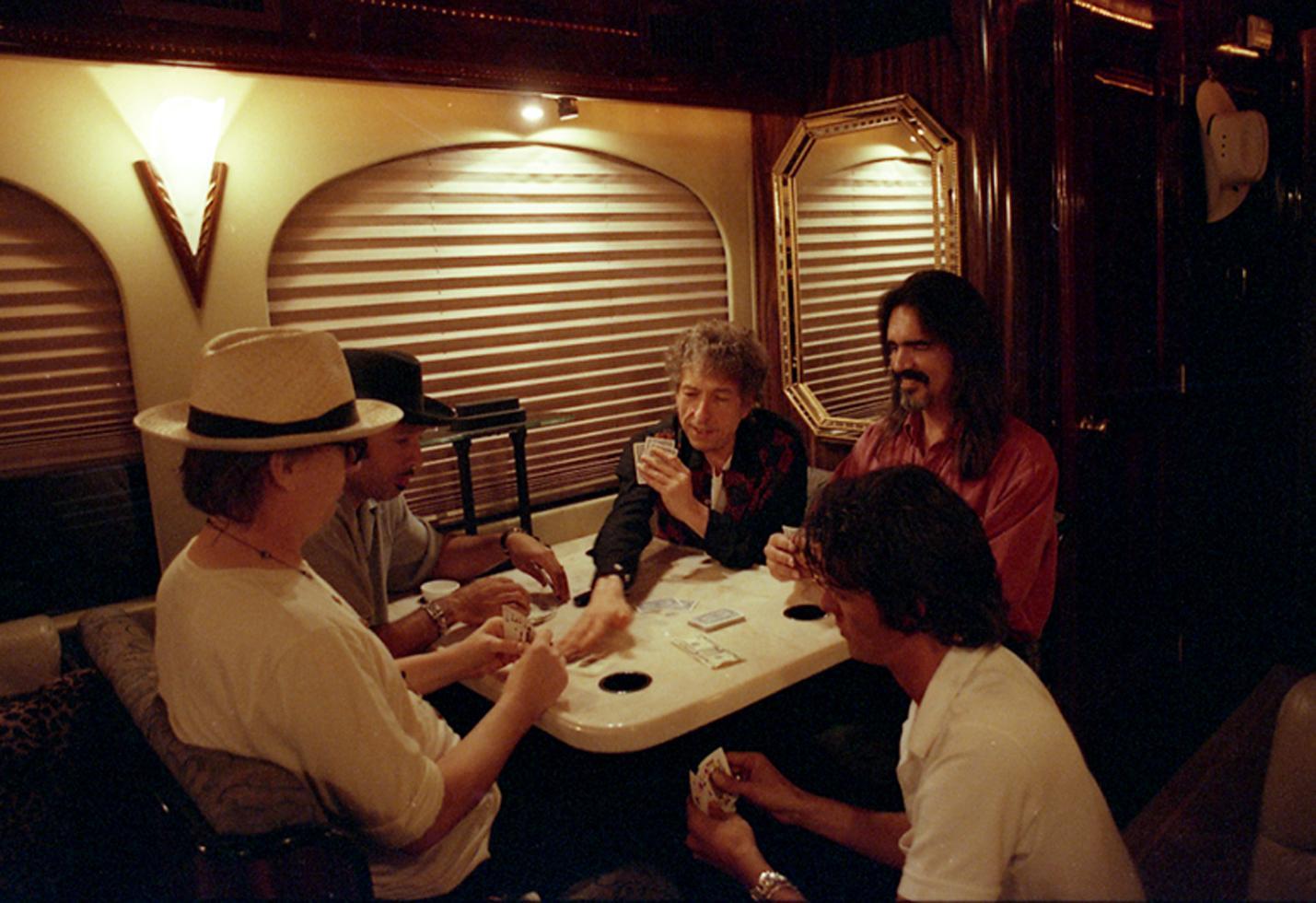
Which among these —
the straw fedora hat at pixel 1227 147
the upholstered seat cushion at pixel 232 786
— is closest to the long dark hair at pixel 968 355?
the upholstered seat cushion at pixel 232 786

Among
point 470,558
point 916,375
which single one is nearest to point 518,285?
point 470,558

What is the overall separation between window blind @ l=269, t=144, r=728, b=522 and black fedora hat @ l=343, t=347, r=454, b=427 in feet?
3.24

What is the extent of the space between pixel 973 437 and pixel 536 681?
4.79 ft

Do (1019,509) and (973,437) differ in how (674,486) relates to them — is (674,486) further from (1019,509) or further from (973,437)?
(1019,509)

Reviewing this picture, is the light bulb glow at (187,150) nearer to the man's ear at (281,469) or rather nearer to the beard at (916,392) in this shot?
the man's ear at (281,469)

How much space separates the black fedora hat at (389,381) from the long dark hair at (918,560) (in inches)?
50.7

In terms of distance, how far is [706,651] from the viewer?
224cm

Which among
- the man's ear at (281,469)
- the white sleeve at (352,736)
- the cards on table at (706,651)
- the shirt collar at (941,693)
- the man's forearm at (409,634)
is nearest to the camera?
the shirt collar at (941,693)

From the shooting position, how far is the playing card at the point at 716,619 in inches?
94.9

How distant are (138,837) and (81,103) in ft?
6.75

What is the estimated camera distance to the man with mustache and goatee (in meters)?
2.57

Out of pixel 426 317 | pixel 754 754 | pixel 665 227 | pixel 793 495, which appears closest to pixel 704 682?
pixel 754 754

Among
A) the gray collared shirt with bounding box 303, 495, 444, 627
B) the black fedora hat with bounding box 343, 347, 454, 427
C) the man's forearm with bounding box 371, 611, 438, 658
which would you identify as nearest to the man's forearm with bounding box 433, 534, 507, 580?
the gray collared shirt with bounding box 303, 495, 444, 627

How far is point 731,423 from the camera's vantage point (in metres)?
3.17
